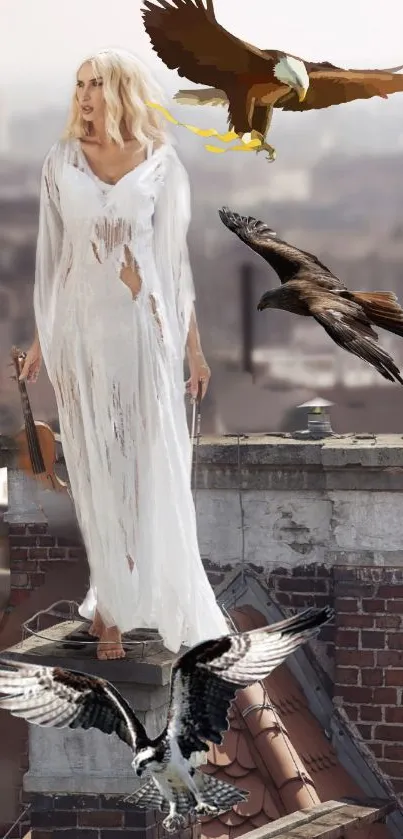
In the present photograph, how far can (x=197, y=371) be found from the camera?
3.69 m

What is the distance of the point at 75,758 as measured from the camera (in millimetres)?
3660

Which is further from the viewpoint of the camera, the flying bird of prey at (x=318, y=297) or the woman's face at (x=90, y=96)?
the woman's face at (x=90, y=96)

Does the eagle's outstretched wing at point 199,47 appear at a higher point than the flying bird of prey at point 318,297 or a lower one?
higher

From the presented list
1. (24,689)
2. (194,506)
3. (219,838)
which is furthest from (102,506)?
(219,838)

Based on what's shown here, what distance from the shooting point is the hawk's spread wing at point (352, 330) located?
10.8 ft

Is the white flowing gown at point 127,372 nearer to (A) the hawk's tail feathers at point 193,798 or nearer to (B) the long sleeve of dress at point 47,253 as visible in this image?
(B) the long sleeve of dress at point 47,253

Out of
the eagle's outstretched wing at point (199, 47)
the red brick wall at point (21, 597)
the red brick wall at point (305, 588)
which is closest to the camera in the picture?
the eagle's outstretched wing at point (199, 47)

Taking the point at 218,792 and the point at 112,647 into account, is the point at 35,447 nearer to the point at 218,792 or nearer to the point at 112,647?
the point at 112,647

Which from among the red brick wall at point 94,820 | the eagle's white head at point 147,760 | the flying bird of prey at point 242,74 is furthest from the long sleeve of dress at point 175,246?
the red brick wall at point 94,820

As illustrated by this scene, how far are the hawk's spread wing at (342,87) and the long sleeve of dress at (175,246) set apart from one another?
0.23 metres

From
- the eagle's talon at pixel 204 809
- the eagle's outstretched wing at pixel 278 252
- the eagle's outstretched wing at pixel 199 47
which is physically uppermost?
the eagle's outstretched wing at pixel 199 47

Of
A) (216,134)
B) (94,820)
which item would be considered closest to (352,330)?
(216,134)

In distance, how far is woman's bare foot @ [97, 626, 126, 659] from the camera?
367 cm

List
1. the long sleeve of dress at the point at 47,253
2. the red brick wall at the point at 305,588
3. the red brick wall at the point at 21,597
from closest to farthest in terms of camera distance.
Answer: the long sleeve of dress at the point at 47,253, the red brick wall at the point at 305,588, the red brick wall at the point at 21,597
